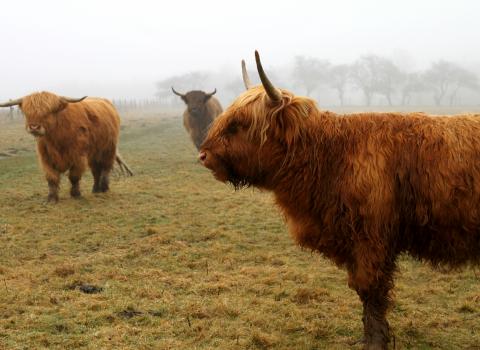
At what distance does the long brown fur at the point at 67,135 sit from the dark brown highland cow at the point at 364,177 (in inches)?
246

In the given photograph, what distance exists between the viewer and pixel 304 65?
106750 millimetres

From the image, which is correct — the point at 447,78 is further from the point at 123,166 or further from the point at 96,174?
the point at 96,174

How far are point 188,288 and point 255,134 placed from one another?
2.18 metres

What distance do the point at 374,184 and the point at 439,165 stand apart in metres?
0.41

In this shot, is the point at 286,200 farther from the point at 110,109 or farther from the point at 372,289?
the point at 110,109

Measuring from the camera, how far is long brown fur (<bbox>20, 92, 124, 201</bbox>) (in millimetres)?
8844

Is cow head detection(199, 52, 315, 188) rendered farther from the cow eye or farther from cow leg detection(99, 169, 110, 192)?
cow leg detection(99, 169, 110, 192)

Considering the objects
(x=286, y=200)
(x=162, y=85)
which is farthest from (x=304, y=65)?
(x=286, y=200)

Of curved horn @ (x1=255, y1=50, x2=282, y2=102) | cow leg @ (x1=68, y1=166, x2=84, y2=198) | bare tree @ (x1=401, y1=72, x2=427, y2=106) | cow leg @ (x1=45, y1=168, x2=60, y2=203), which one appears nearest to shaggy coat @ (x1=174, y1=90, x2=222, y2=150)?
cow leg @ (x1=68, y1=166, x2=84, y2=198)

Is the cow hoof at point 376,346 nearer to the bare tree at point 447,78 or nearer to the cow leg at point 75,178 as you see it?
the cow leg at point 75,178

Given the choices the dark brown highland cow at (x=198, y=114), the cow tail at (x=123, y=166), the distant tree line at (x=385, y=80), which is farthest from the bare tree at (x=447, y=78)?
the cow tail at (x=123, y=166)

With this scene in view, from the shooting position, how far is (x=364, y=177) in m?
3.27

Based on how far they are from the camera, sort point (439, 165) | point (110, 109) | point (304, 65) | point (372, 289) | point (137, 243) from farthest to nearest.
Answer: point (304, 65) → point (110, 109) → point (137, 243) → point (372, 289) → point (439, 165)

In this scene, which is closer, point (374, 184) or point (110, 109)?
point (374, 184)
